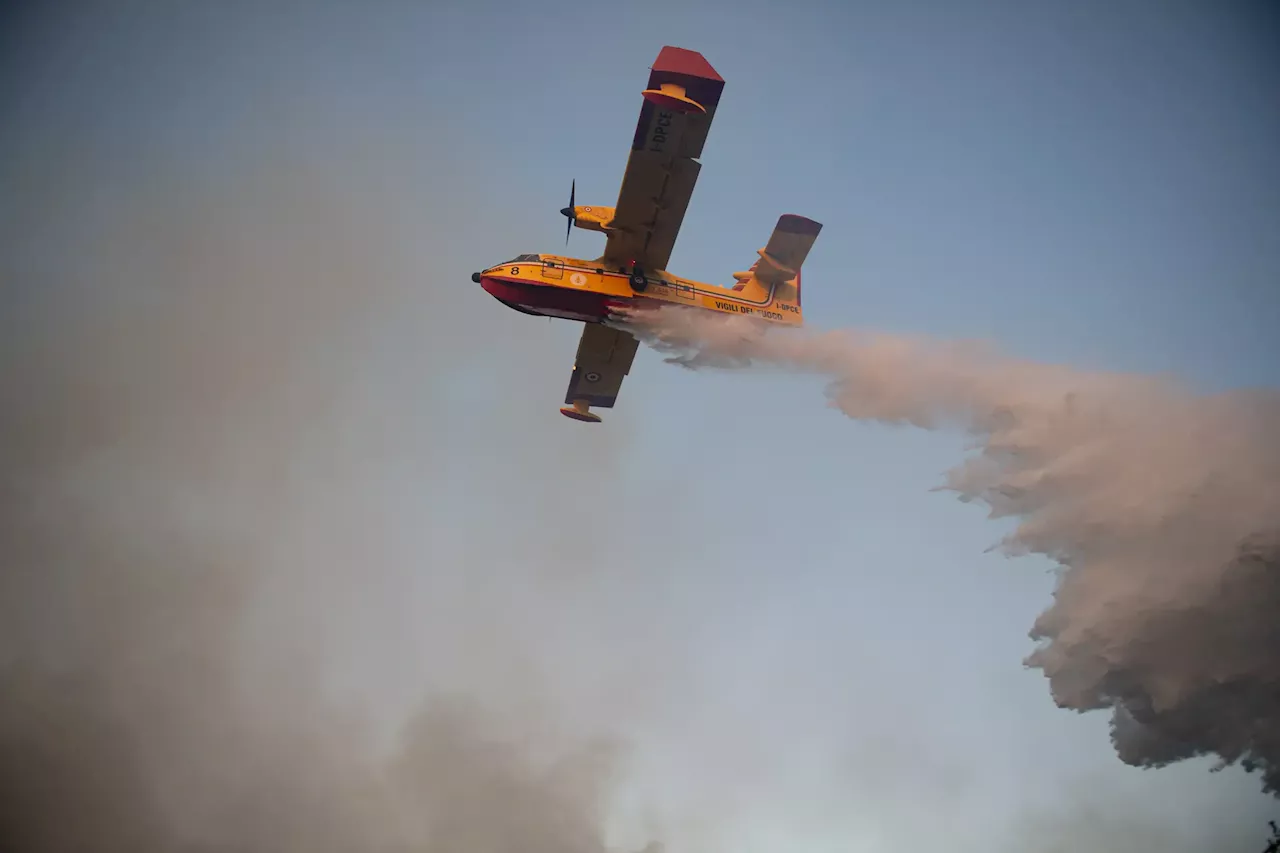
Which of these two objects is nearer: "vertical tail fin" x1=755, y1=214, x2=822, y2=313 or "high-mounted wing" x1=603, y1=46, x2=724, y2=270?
"high-mounted wing" x1=603, y1=46, x2=724, y2=270

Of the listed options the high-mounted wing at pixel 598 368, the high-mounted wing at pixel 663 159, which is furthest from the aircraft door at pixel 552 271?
the high-mounted wing at pixel 598 368

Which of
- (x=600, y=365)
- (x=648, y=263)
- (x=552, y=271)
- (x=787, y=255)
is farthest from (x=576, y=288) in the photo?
(x=787, y=255)

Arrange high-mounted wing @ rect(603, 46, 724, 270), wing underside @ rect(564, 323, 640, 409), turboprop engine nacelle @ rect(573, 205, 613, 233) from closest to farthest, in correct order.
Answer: high-mounted wing @ rect(603, 46, 724, 270) < turboprop engine nacelle @ rect(573, 205, 613, 233) < wing underside @ rect(564, 323, 640, 409)

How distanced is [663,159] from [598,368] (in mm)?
6998

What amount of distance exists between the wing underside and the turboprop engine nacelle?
3.21 metres

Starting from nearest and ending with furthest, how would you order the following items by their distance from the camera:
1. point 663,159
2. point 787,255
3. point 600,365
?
point 663,159, point 787,255, point 600,365

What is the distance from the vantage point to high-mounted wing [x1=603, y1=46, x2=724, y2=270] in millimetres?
17297

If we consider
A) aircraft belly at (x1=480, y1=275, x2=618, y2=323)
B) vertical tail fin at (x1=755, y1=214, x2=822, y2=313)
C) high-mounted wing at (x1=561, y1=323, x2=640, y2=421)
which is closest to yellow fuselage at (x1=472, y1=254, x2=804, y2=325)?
aircraft belly at (x1=480, y1=275, x2=618, y2=323)

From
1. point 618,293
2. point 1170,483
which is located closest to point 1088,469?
point 1170,483

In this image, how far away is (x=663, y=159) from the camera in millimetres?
18344

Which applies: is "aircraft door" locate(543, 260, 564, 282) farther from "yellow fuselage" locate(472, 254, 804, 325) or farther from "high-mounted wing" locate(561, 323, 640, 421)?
"high-mounted wing" locate(561, 323, 640, 421)

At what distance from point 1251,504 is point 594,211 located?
14272 mm

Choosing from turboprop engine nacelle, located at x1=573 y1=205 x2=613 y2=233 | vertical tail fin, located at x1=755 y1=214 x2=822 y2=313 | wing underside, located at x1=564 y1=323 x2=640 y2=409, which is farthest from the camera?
wing underside, located at x1=564 y1=323 x2=640 y2=409

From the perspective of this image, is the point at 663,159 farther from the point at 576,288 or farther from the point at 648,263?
the point at 576,288
